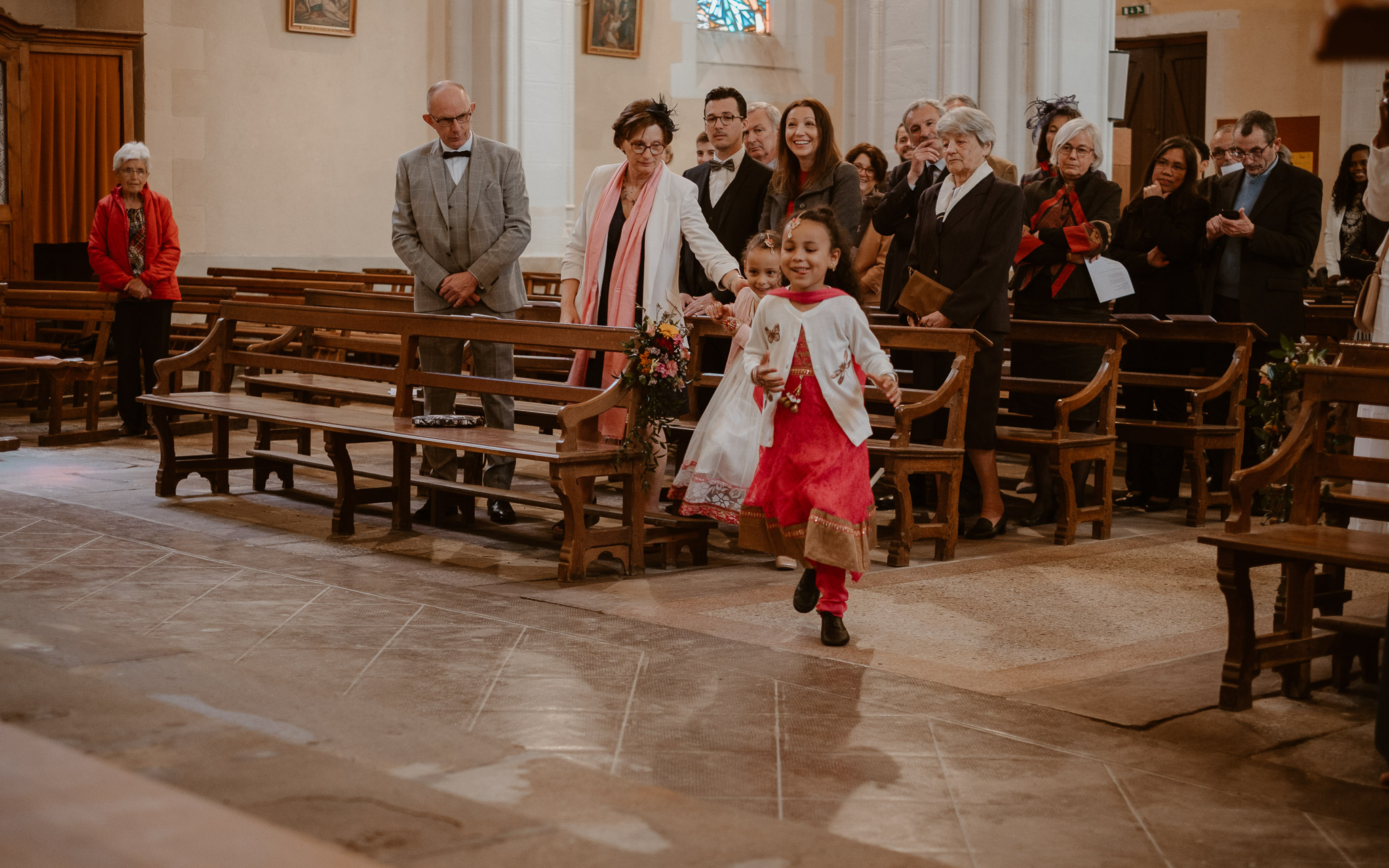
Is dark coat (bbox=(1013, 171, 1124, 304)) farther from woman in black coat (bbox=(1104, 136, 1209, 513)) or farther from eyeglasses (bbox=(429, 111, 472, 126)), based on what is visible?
eyeglasses (bbox=(429, 111, 472, 126))

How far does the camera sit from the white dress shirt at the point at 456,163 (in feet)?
20.6

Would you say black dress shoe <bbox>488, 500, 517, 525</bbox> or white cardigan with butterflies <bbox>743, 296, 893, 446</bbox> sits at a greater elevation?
white cardigan with butterflies <bbox>743, 296, 893, 446</bbox>

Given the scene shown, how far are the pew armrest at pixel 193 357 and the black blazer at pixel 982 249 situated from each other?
3358 millimetres

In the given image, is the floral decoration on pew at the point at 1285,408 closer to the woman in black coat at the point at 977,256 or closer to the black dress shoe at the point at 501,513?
the woman in black coat at the point at 977,256

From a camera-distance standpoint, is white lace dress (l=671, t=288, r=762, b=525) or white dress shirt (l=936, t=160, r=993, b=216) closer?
white lace dress (l=671, t=288, r=762, b=525)

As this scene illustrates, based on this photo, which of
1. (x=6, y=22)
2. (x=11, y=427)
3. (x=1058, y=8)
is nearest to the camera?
(x=11, y=427)

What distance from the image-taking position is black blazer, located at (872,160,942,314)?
6.33 meters

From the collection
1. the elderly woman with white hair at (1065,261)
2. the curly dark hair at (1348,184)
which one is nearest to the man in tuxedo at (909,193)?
the elderly woman with white hair at (1065,261)

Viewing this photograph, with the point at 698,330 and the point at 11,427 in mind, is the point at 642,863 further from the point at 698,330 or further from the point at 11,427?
the point at 11,427

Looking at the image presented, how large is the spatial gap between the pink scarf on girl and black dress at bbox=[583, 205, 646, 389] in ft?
0.04

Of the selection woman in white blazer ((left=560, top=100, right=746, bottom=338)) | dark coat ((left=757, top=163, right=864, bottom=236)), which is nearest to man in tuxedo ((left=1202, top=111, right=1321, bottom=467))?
dark coat ((left=757, top=163, right=864, bottom=236))

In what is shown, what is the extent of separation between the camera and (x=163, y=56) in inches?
524

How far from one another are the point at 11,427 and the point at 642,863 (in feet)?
27.0

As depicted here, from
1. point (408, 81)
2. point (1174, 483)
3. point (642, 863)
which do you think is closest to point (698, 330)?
point (1174, 483)
